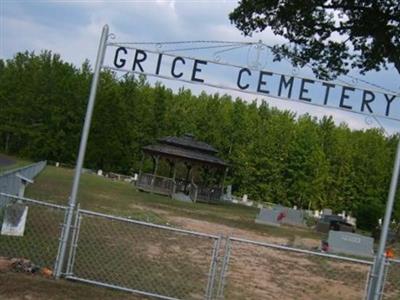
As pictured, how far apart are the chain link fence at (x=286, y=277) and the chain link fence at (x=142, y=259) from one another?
597mm

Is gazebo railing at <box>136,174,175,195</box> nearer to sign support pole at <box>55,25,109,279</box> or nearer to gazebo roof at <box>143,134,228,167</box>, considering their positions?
gazebo roof at <box>143,134,228,167</box>

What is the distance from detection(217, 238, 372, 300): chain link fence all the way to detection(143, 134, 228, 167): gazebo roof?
28.8 metres

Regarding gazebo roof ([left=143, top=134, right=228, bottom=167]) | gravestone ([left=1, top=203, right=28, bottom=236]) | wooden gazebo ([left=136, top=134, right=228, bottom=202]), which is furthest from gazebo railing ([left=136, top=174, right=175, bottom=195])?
gravestone ([left=1, top=203, right=28, bottom=236])

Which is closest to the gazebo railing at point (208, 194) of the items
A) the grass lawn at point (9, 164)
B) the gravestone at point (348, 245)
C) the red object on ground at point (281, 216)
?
the grass lawn at point (9, 164)

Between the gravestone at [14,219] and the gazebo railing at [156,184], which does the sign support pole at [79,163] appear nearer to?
the gravestone at [14,219]

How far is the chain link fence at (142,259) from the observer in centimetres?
931

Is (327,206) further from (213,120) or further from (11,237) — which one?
(11,237)

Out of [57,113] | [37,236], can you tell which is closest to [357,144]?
[57,113]

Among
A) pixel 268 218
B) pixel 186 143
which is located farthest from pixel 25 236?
pixel 186 143

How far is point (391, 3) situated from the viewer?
23.5m

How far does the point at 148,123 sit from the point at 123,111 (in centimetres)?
347

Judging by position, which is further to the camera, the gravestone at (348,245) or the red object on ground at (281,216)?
the red object on ground at (281,216)

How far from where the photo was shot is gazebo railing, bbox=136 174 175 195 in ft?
144

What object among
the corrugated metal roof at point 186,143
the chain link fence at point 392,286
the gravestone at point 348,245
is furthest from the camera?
the corrugated metal roof at point 186,143
